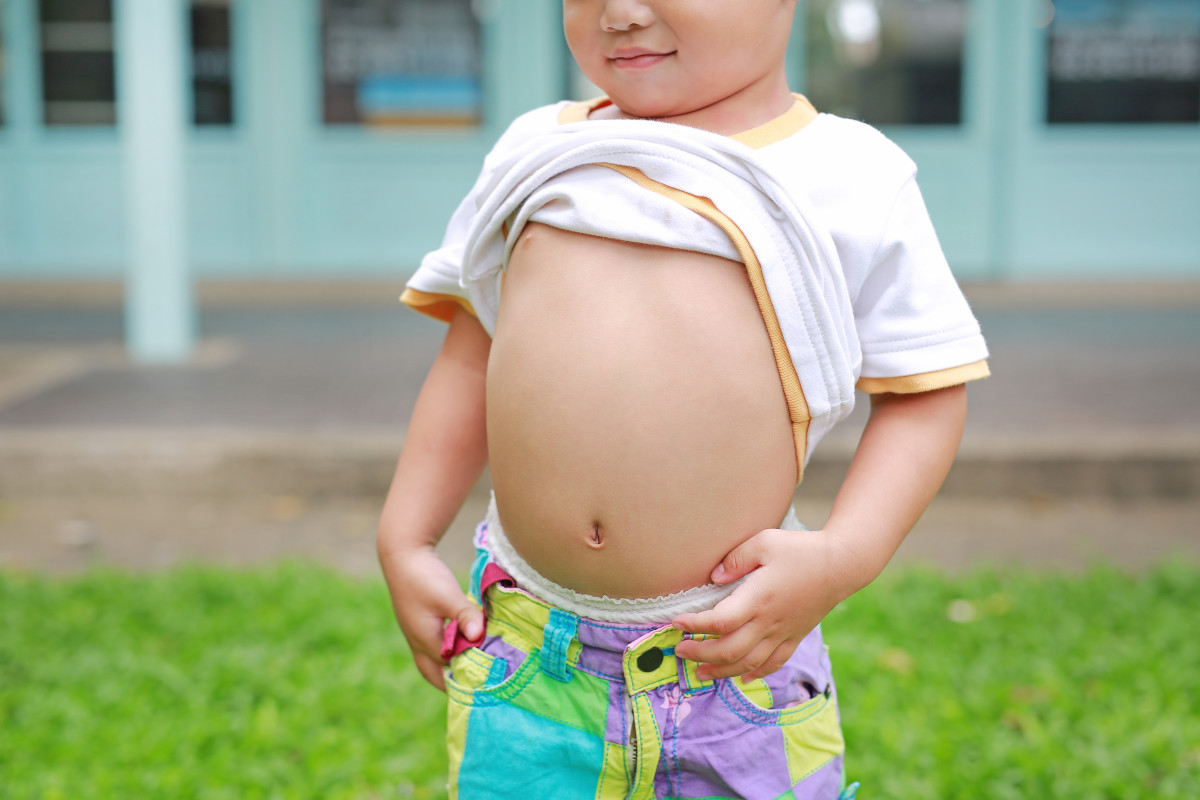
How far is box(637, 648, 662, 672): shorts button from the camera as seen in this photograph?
4.29 feet

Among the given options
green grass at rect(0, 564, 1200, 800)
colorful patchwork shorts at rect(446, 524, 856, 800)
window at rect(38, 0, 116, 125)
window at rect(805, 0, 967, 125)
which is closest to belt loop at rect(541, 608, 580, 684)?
colorful patchwork shorts at rect(446, 524, 856, 800)

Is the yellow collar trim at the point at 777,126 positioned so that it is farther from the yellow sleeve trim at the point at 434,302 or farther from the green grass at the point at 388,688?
the green grass at the point at 388,688

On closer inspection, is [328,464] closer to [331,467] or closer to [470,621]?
[331,467]

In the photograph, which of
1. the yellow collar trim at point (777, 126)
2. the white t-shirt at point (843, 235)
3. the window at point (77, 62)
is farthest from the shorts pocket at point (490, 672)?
the window at point (77, 62)

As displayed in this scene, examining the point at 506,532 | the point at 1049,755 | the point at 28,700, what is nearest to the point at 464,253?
the point at 506,532

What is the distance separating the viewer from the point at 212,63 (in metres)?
9.67

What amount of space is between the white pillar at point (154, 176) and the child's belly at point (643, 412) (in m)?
5.47

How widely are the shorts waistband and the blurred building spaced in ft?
27.5

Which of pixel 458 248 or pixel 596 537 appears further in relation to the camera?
pixel 458 248

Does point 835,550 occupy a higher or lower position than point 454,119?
lower

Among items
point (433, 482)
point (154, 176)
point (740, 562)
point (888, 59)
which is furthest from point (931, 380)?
point (888, 59)

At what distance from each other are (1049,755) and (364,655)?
1.66 m

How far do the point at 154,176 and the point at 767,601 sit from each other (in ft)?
18.9

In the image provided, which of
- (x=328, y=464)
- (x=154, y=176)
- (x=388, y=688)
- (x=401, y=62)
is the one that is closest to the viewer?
(x=388, y=688)
